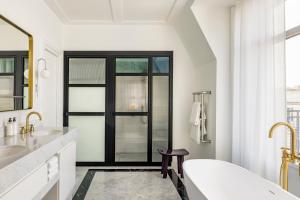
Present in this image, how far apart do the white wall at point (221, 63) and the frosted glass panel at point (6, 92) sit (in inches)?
96.1

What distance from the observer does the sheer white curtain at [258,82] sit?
2.00 m

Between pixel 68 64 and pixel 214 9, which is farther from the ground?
pixel 214 9

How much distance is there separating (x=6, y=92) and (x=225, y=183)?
7.86ft

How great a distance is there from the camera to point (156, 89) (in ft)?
12.5

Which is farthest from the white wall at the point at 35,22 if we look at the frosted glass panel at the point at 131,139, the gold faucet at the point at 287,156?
the gold faucet at the point at 287,156

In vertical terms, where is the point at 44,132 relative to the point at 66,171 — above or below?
above

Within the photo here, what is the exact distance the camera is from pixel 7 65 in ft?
6.94

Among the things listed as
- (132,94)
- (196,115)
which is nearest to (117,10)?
(132,94)

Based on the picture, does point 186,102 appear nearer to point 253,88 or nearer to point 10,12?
point 253,88

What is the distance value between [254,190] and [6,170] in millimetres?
1930

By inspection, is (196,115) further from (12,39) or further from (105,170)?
(12,39)

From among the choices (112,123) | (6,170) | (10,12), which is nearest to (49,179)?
(6,170)

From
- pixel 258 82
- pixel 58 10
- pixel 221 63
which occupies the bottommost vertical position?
pixel 258 82

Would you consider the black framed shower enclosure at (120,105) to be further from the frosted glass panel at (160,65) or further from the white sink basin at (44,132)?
the white sink basin at (44,132)
